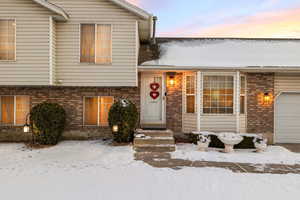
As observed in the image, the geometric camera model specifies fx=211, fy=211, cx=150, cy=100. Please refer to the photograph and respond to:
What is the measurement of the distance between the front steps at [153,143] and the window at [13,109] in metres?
5.38

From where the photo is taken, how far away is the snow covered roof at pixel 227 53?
9.39m

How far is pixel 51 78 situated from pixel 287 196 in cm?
832

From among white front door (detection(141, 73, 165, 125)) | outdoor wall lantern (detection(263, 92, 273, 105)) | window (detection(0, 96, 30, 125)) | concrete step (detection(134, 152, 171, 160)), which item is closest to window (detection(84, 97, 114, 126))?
white front door (detection(141, 73, 165, 125))

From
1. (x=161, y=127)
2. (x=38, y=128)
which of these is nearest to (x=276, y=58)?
(x=161, y=127)

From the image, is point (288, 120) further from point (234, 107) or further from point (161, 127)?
point (161, 127)

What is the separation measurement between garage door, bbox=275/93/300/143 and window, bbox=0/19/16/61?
11.8m

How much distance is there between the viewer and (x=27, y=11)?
832 cm

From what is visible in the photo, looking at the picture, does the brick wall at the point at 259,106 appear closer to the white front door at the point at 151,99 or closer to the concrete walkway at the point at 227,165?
the concrete walkway at the point at 227,165

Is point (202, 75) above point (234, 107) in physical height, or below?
above

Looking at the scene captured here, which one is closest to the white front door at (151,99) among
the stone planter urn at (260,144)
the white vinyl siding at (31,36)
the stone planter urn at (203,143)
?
the stone planter urn at (203,143)

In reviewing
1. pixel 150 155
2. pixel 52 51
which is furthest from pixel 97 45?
pixel 150 155

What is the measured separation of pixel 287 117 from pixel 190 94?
476 cm

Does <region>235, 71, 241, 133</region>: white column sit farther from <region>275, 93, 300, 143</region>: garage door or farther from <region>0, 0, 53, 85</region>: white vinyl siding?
<region>0, 0, 53, 85</region>: white vinyl siding

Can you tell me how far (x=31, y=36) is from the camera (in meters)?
8.33
